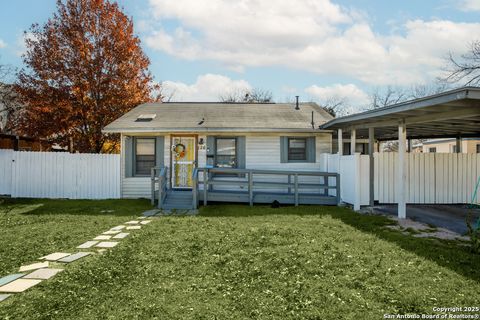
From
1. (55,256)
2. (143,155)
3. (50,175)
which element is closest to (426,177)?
(143,155)

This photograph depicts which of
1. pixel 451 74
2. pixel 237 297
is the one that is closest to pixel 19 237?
pixel 237 297

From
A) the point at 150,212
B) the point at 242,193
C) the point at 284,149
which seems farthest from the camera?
the point at 284,149

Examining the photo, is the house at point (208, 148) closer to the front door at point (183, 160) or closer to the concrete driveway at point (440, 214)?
the front door at point (183, 160)

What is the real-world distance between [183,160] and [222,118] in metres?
2.20

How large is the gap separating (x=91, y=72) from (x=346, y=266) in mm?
15014

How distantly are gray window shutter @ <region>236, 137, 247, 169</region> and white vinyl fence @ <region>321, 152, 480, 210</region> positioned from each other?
3233mm

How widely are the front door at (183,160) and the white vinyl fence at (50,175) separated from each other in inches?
106

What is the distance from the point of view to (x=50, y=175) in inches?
519

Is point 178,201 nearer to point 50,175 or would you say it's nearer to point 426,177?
point 50,175

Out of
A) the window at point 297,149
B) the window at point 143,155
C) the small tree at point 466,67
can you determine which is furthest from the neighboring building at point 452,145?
the window at point 143,155

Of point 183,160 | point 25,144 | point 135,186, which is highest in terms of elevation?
point 25,144

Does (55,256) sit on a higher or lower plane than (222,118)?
lower

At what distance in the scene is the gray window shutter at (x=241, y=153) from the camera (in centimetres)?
1285

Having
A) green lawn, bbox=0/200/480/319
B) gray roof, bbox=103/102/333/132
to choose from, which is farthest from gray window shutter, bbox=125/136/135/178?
green lawn, bbox=0/200/480/319
